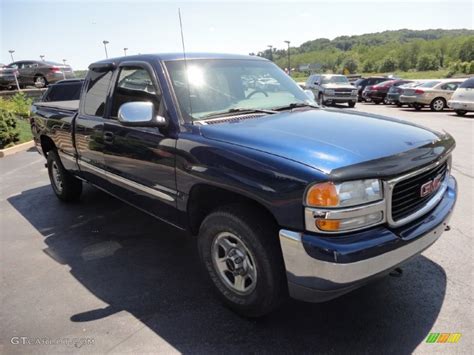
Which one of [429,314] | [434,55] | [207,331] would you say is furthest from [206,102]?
[434,55]

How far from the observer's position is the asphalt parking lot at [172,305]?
8.54ft

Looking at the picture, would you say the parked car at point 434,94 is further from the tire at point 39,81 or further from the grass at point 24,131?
the tire at point 39,81

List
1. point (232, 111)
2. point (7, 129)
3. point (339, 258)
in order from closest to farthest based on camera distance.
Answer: point (339, 258) → point (232, 111) → point (7, 129)

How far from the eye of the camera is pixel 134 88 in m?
3.72

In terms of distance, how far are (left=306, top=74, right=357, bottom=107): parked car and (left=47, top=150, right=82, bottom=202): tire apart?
15.6 meters

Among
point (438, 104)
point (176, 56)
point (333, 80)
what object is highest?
point (176, 56)

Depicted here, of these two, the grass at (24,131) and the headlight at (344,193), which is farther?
the grass at (24,131)

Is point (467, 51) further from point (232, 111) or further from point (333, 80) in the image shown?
point (232, 111)

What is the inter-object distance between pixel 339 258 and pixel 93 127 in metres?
3.12

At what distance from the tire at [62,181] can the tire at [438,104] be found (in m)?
16.4

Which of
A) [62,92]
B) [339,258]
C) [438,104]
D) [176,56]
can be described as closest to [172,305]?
[339,258]

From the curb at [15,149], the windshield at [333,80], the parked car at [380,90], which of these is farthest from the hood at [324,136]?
the parked car at [380,90]

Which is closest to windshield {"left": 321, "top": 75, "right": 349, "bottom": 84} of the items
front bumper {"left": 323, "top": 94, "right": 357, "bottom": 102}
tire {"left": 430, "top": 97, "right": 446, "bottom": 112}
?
front bumper {"left": 323, "top": 94, "right": 357, "bottom": 102}

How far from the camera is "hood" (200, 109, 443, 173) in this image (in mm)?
2336
